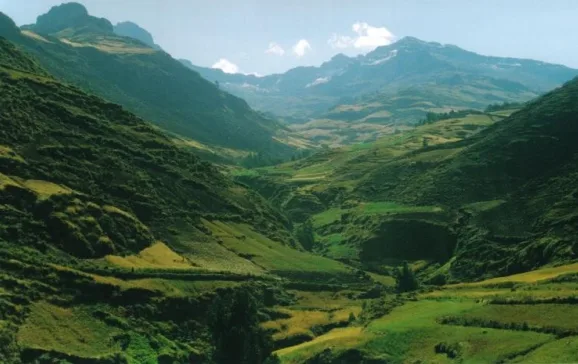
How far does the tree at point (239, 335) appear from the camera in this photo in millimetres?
101188

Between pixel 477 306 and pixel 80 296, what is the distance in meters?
78.3

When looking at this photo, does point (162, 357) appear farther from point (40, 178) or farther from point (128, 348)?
point (40, 178)

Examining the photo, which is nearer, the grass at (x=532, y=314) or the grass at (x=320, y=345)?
the grass at (x=532, y=314)

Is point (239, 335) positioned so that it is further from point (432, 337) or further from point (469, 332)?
point (469, 332)

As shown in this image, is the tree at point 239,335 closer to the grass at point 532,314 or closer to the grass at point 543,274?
the grass at point 532,314

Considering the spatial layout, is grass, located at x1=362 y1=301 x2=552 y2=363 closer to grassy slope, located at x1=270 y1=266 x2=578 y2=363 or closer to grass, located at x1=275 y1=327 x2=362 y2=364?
grassy slope, located at x1=270 y1=266 x2=578 y2=363

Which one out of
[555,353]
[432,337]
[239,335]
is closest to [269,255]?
[239,335]

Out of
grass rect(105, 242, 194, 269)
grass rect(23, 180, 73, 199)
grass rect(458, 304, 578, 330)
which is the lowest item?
grass rect(105, 242, 194, 269)

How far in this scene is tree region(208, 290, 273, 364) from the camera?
101188 millimetres

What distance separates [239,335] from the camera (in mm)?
101312

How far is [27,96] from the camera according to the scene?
195000 mm

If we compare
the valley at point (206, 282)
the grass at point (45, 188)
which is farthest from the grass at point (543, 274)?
the grass at point (45, 188)

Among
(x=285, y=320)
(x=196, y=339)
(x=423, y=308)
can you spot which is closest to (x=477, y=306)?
(x=423, y=308)

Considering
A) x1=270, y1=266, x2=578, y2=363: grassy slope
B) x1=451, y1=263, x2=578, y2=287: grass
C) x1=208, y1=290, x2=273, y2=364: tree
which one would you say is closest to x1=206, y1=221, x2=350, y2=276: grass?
x1=270, y1=266, x2=578, y2=363: grassy slope
